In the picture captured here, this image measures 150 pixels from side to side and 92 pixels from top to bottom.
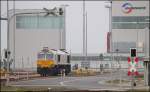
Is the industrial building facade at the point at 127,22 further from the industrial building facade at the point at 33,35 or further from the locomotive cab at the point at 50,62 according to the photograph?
the locomotive cab at the point at 50,62

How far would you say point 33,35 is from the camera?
10056cm

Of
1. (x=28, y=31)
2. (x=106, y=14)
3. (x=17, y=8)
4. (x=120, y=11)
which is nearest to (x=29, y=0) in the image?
(x=17, y=8)

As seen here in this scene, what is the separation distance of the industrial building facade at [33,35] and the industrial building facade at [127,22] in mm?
10847

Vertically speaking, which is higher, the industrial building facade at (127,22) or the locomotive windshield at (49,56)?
the industrial building facade at (127,22)

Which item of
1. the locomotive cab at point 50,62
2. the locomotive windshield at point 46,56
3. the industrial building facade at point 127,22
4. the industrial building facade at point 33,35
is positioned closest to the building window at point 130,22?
the industrial building facade at point 127,22

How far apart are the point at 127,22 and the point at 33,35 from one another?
67.4ft

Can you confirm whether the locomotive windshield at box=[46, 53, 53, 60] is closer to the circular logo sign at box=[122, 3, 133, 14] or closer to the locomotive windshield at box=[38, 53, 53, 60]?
the locomotive windshield at box=[38, 53, 53, 60]

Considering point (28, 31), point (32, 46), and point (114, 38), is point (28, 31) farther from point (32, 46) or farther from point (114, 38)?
point (114, 38)

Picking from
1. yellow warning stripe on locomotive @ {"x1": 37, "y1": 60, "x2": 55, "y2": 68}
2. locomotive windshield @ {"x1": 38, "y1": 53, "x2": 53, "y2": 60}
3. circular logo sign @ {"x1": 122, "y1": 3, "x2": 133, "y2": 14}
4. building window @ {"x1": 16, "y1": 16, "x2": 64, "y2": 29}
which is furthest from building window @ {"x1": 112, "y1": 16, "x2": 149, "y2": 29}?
yellow warning stripe on locomotive @ {"x1": 37, "y1": 60, "x2": 55, "y2": 68}

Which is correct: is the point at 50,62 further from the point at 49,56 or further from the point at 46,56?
the point at 46,56

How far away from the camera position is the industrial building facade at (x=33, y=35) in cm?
9650

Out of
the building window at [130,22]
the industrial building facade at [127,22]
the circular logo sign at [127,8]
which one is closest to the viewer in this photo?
the industrial building facade at [127,22]

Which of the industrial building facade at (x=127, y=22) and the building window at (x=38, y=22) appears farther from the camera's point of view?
the industrial building facade at (x=127, y=22)

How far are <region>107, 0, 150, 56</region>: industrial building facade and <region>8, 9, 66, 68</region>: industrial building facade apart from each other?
10847mm
